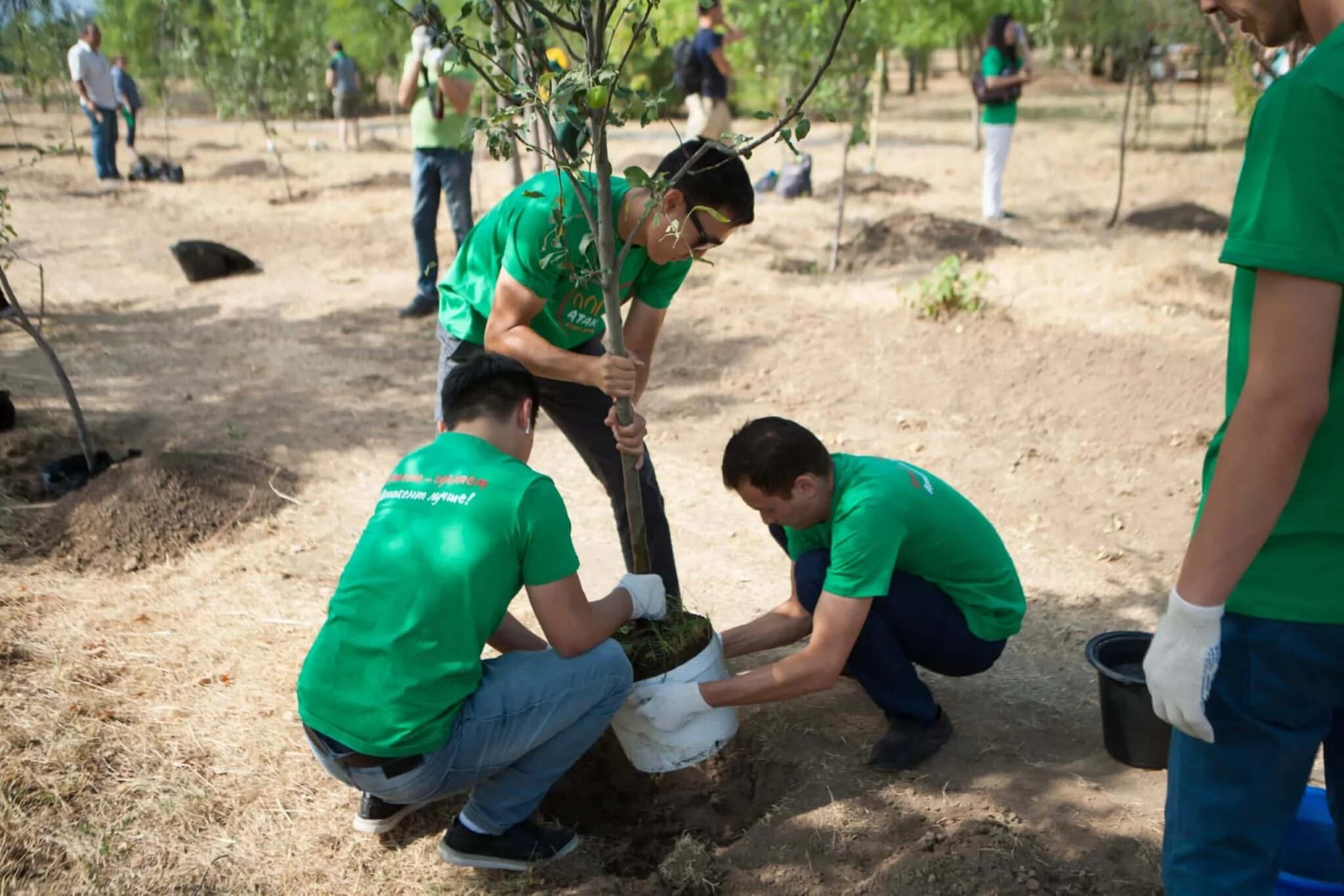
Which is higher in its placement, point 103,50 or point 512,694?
point 103,50

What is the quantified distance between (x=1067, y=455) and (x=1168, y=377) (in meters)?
1.03

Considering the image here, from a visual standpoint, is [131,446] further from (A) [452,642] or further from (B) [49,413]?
(A) [452,642]

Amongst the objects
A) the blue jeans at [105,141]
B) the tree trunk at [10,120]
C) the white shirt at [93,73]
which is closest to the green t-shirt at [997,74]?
the tree trunk at [10,120]

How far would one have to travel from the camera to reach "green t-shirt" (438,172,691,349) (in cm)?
294

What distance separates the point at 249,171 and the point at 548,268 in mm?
13469

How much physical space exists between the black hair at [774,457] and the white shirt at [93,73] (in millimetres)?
12557

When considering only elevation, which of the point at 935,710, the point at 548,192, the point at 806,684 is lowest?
the point at 935,710

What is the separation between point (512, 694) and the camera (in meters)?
2.57

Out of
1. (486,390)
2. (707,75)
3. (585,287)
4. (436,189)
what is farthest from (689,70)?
(486,390)

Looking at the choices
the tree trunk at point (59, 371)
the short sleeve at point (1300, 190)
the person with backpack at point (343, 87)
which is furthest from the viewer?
the person with backpack at point (343, 87)

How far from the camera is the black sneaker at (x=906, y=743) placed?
3.01 m

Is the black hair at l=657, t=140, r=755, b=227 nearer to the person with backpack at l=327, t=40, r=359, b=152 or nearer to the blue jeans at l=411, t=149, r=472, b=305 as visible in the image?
the blue jeans at l=411, t=149, r=472, b=305

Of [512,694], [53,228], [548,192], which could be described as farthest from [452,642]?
[53,228]

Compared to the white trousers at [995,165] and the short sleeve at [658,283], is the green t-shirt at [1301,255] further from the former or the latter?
the white trousers at [995,165]
